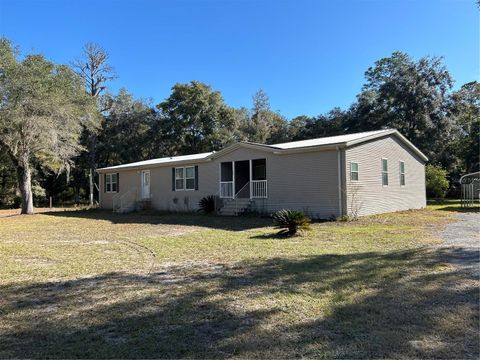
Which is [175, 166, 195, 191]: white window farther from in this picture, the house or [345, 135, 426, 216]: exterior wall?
[345, 135, 426, 216]: exterior wall

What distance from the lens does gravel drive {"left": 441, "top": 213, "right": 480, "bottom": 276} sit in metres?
6.28

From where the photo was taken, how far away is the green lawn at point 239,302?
3.39 meters

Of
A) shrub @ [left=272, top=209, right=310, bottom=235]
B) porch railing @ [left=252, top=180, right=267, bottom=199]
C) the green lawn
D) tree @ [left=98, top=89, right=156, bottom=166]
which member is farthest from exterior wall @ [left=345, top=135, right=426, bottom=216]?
tree @ [left=98, top=89, right=156, bottom=166]

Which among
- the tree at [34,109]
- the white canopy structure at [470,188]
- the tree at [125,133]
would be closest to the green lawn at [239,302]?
the tree at [34,109]

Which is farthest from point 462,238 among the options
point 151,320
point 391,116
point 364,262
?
point 391,116

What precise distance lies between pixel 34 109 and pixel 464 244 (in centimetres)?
1849

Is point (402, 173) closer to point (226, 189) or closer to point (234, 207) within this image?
point (234, 207)

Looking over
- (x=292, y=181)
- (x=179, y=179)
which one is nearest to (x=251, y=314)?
(x=292, y=181)

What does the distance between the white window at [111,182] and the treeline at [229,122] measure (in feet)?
17.1

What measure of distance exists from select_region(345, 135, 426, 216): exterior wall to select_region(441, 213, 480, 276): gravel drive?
347 cm

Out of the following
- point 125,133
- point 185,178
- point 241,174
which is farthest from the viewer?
point 125,133

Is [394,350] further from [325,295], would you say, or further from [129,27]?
[129,27]

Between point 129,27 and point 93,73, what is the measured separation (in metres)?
19.2

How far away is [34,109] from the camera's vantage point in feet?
60.6
